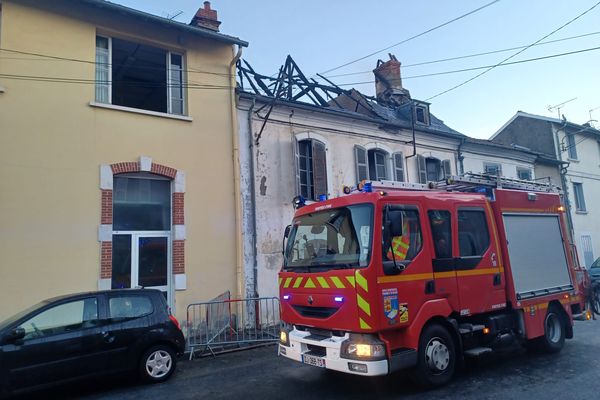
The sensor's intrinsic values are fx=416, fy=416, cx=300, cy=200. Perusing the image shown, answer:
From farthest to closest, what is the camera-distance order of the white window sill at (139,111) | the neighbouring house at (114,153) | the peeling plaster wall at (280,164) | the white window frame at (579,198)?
the white window frame at (579,198)
the peeling plaster wall at (280,164)
the white window sill at (139,111)
the neighbouring house at (114,153)

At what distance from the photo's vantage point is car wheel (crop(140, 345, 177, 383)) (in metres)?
6.41

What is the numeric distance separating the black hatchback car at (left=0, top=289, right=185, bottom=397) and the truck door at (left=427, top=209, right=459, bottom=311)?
4233 millimetres

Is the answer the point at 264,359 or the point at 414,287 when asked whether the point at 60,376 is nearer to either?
the point at 264,359

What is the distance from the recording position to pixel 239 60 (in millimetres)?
11203

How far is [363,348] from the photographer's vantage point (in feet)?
16.5

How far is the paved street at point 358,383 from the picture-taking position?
5.41 meters

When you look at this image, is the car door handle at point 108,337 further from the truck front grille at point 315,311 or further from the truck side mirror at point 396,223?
the truck side mirror at point 396,223

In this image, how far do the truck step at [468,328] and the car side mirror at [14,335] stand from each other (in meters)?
6.03

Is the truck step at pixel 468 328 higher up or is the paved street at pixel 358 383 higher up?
the truck step at pixel 468 328

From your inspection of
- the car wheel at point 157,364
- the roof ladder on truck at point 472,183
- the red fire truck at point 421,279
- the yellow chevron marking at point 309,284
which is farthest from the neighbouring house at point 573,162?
the car wheel at point 157,364

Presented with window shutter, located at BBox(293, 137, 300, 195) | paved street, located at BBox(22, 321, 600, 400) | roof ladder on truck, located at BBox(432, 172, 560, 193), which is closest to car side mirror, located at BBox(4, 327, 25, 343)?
paved street, located at BBox(22, 321, 600, 400)

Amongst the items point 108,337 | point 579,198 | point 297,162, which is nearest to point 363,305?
point 108,337

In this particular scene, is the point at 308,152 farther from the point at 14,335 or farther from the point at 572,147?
the point at 572,147

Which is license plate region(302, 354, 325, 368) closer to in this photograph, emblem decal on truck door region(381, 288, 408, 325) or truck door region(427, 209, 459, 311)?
emblem decal on truck door region(381, 288, 408, 325)
